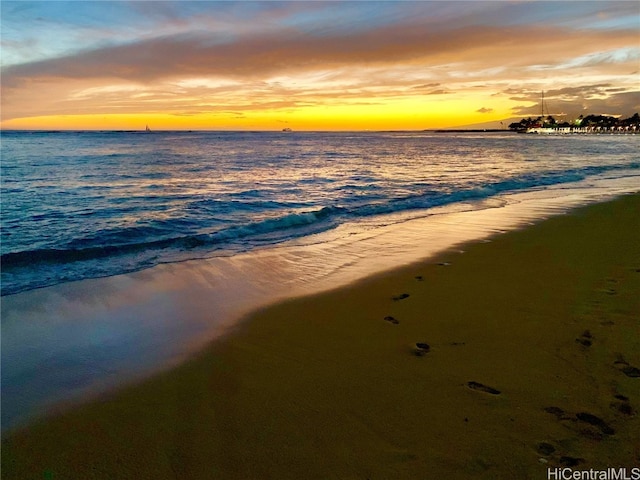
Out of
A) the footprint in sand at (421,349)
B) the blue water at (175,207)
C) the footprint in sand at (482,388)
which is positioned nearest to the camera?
the footprint in sand at (482,388)

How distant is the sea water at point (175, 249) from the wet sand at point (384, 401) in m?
0.70

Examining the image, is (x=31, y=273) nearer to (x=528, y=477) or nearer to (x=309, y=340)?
(x=309, y=340)

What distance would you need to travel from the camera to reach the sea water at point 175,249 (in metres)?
5.02

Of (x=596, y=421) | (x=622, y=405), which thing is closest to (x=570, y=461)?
(x=596, y=421)

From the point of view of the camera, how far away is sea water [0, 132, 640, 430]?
16.5 feet

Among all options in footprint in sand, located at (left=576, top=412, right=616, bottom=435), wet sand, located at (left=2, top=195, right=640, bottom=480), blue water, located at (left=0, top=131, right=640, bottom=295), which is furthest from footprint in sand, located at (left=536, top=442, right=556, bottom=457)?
blue water, located at (left=0, top=131, right=640, bottom=295)

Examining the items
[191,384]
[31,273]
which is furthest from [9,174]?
[191,384]

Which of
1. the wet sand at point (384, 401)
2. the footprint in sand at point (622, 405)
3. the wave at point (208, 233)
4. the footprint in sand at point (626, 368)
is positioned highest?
the wave at point (208, 233)

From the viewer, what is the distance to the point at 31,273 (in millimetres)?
8258

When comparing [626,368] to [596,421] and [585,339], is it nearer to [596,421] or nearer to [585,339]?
[585,339]

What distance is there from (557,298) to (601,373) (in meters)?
2.26

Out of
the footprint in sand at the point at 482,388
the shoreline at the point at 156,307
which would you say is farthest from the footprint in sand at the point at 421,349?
the shoreline at the point at 156,307

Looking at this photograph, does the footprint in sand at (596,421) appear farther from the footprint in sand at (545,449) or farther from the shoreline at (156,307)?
the shoreline at (156,307)

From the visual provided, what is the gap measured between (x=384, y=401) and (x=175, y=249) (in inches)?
294
